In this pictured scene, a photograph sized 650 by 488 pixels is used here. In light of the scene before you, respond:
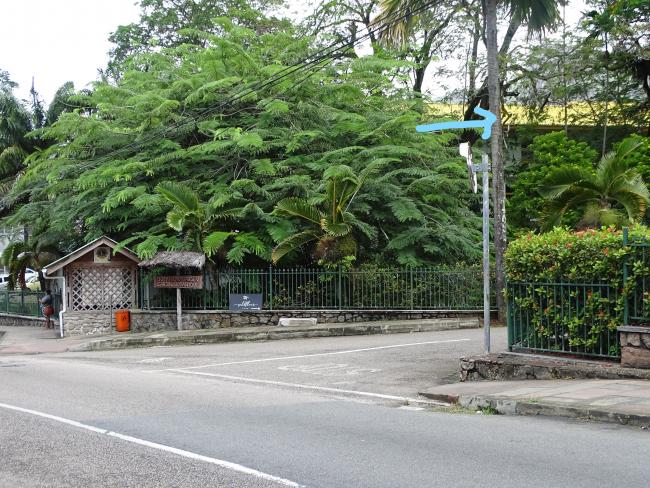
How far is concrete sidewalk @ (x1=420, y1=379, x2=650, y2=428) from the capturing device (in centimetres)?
848

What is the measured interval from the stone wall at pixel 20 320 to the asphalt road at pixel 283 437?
1630cm

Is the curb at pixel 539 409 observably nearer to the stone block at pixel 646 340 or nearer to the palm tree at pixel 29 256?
the stone block at pixel 646 340

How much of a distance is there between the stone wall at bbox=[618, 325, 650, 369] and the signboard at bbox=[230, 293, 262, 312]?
13050 millimetres

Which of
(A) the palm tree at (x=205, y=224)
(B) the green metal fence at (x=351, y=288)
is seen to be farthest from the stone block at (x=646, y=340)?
(A) the palm tree at (x=205, y=224)

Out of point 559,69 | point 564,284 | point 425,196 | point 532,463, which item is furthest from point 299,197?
point 532,463

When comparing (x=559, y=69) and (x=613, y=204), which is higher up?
(x=559, y=69)

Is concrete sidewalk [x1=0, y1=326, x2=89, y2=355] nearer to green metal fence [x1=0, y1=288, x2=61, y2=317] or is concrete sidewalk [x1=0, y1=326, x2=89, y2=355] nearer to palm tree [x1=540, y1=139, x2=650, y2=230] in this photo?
green metal fence [x1=0, y1=288, x2=61, y2=317]

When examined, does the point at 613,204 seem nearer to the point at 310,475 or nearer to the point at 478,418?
the point at 478,418

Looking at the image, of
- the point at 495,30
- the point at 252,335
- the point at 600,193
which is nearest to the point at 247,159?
the point at 252,335

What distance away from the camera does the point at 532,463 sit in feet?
21.7

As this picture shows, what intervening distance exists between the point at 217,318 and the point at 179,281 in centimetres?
173

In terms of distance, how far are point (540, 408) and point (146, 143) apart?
725 inches

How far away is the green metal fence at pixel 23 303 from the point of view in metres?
28.9

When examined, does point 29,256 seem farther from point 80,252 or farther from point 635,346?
point 635,346
